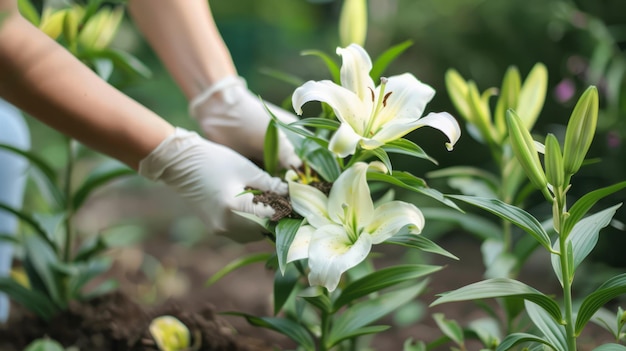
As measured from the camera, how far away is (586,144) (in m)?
0.77

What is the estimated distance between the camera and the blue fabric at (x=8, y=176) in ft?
4.83

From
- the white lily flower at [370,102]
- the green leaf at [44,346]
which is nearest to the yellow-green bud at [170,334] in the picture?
the green leaf at [44,346]

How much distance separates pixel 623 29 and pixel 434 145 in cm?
64

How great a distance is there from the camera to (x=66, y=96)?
98cm

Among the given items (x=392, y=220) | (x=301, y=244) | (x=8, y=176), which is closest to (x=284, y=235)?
(x=301, y=244)

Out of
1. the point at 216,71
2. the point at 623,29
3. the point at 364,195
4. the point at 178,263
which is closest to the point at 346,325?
the point at 364,195

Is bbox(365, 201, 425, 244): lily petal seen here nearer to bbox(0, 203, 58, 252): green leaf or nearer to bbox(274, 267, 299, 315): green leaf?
bbox(274, 267, 299, 315): green leaf

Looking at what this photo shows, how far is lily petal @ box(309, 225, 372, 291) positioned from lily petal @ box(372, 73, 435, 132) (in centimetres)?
14

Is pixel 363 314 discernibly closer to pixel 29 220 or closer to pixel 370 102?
pixel 370 102

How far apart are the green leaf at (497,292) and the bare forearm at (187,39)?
722mm

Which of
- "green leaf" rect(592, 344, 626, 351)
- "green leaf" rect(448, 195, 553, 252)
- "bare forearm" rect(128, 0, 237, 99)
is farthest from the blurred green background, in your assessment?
"green leaf" rect(592, 344, 626, 351)

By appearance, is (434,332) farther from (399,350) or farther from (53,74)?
(53,74)

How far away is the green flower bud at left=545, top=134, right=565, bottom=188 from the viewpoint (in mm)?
765

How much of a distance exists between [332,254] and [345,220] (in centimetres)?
7
